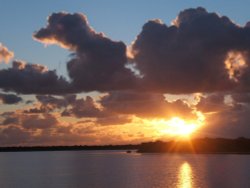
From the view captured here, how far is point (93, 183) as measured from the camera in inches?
4092

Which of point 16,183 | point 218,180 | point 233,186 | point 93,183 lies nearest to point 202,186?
point 233,186

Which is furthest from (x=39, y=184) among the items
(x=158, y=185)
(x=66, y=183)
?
(x=158, y=185)

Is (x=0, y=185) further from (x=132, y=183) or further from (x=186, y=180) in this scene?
(x=186, y=180)

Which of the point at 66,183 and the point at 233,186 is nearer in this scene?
the point at 233,186

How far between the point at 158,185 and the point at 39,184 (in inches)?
1065

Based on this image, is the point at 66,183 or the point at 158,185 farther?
the point at 66,183

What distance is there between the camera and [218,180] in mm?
107250

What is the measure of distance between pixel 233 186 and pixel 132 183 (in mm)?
22840

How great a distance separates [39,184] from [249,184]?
150 ft

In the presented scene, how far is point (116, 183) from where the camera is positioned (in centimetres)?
10388

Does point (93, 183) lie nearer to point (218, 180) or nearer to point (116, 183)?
point (116, 183)

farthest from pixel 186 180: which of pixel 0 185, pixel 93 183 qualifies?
pixel 0 185

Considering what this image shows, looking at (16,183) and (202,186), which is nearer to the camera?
(202,186)

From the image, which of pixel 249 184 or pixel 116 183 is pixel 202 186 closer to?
pixel 249 184
